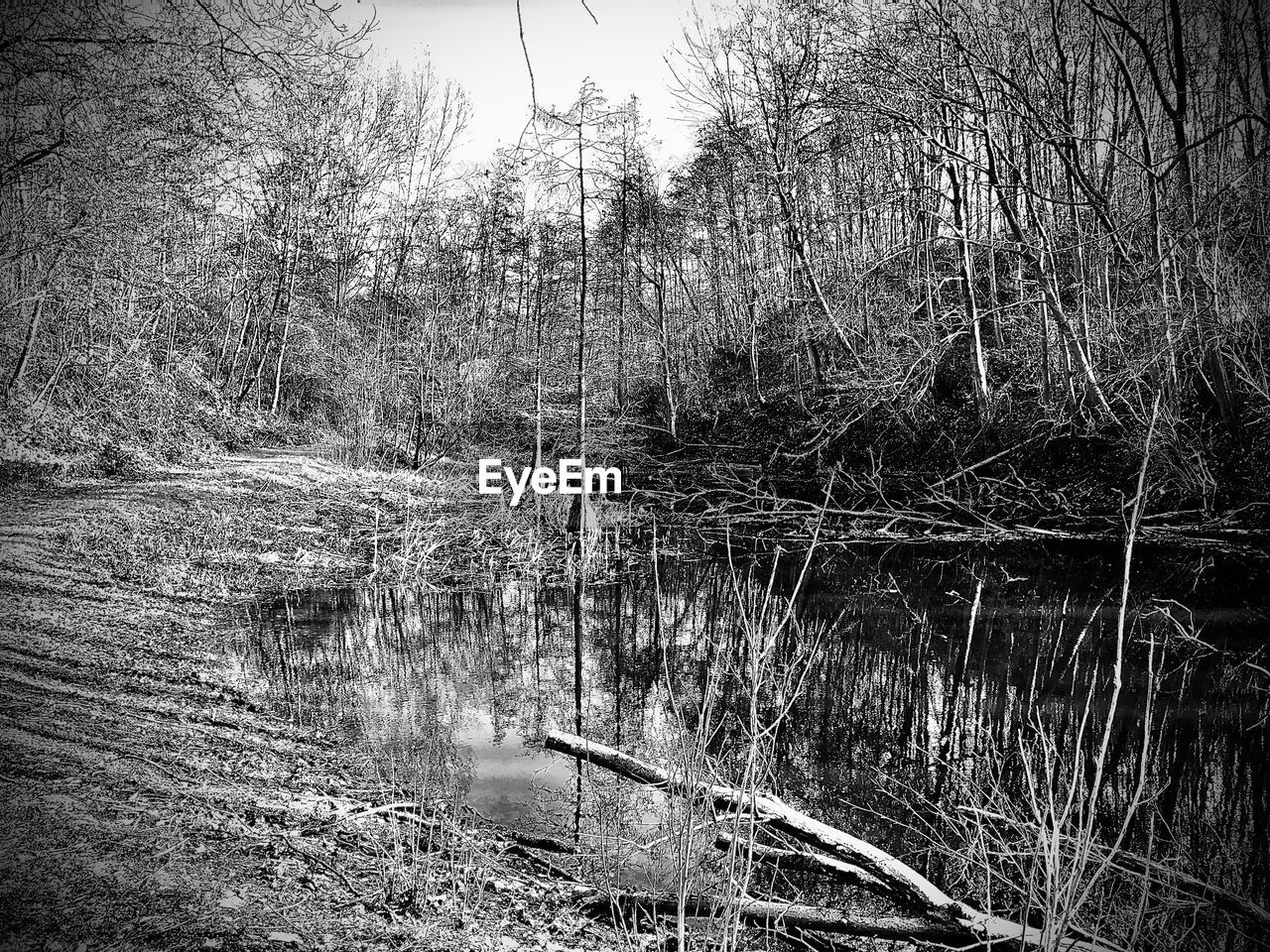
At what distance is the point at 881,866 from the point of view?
3.09 meters

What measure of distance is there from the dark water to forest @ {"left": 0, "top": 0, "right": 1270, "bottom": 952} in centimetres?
5

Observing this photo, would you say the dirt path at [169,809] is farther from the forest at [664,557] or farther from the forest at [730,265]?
the forest at [730,265]

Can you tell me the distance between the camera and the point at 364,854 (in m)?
Answer: 3.12

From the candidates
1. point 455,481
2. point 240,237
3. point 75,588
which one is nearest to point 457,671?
point 75,588

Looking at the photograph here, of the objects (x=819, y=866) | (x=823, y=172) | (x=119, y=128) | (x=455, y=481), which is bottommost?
(x=819, y=866)

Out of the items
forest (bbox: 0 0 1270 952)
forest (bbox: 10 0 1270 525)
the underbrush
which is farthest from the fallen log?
the underbrush

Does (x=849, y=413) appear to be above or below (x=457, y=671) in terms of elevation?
above

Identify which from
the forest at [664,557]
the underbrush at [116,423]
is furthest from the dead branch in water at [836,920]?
the underbrush at [116,423]

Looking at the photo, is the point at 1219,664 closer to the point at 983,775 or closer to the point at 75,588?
the point at 983,775

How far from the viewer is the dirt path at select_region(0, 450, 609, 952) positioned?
237 cm

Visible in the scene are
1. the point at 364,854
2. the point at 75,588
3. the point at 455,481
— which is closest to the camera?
the point at 364,854

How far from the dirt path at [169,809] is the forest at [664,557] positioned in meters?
0.03

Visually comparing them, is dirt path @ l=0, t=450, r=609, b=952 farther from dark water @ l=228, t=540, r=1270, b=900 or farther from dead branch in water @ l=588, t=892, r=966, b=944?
dark water @ l=228, t=540, r=1270, b=900

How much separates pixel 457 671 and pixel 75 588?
148 inches
